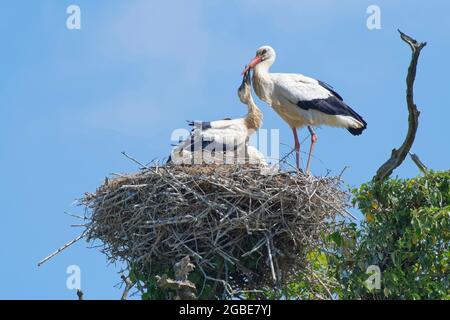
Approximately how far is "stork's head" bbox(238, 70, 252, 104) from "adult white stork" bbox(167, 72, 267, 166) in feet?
1.12

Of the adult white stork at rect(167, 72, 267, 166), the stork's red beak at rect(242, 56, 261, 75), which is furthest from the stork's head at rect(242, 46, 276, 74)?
the adult white stork at rect(167, 72, 267, 166)

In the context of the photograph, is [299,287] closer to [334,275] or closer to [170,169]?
[334,275]

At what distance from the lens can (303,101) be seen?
19359 mm

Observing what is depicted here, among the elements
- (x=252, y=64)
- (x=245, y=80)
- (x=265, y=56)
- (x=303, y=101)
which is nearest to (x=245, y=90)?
(x=245, y=80)

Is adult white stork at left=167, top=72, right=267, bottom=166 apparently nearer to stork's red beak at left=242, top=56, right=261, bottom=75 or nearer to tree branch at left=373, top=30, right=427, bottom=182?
stork's red beak at left=242, top=56, right=261, bottom=75

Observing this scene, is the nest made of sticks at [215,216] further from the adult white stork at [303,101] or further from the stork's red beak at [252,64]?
the stork's red beak at [252,64]

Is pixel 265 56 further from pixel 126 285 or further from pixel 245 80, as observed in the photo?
pixel 126 285

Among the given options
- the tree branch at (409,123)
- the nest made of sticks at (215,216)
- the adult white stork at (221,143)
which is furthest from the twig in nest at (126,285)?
the tree branch at (409,123)

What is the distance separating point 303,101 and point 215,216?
3.48 m

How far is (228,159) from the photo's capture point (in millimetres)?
18062

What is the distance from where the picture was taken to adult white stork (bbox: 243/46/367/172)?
19375 mm
